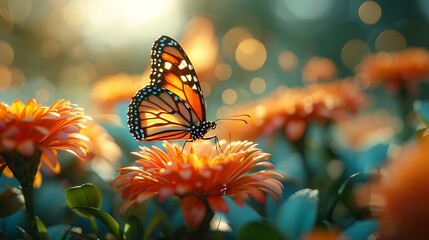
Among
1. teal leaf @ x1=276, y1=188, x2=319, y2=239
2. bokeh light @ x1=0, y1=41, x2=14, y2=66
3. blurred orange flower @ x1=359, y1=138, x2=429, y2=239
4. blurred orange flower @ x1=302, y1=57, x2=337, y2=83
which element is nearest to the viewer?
blurred orange flower @ x1=359, y1=138, x2=429, y2=239

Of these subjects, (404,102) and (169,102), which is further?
(404,102)

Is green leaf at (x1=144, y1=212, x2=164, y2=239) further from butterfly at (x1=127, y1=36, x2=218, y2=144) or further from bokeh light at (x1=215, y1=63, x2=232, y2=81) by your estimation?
bokeh light at (x1=215, y1=63, x2=232, y2=81)

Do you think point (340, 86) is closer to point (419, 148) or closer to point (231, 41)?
point (419, 148)

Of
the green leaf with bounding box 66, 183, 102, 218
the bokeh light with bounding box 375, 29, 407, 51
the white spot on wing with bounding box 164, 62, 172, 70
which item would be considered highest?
the white spot on wing with bounding box 164, 62, 172, 70

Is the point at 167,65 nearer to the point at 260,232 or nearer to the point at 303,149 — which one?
the point at 303,149

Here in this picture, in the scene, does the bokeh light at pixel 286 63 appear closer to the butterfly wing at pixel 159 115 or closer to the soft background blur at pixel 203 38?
the soft background blur at pixel 203 38

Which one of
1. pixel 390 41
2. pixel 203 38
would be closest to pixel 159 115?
pixel 203 38

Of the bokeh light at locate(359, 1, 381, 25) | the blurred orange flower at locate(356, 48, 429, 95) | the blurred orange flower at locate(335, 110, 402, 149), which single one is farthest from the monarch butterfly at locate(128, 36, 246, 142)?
the bokeh light at locate(359, 1, 381, 25)
